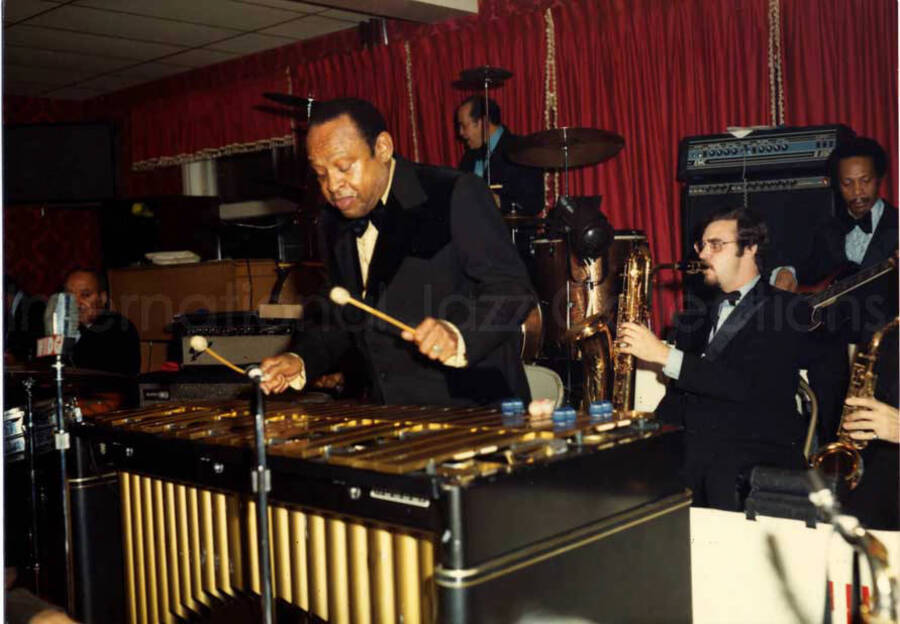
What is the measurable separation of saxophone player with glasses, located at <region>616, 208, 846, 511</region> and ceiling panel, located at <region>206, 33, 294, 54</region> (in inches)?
200

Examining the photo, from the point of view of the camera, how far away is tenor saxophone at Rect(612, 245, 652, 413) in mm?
4484

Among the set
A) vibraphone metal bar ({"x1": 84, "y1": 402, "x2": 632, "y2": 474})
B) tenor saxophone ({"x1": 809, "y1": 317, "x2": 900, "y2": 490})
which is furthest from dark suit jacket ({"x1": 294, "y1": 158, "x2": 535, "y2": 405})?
tenor saxophone ({"x1": 809, "y1": 317, "x2": 900, "y2": 490})

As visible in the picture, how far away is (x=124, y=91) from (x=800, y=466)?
7.99 meters

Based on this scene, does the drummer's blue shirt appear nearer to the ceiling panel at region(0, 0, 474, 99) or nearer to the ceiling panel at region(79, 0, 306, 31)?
the ceiling panel at region(0, 0, 474, 99)

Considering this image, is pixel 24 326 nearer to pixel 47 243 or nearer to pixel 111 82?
pixel 47 243

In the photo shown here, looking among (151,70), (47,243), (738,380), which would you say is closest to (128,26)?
(151,70)

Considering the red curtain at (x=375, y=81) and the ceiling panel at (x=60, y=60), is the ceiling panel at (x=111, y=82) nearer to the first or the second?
the ceiling panel at (x=60, y=60)

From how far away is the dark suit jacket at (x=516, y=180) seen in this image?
612cm

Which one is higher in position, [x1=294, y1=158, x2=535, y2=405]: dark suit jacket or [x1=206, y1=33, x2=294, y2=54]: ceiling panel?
[x1=206, y1=33, x2=294, y2=54]: ceiling panel

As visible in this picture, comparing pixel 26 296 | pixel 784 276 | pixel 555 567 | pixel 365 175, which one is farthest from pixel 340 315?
pixel 26 296

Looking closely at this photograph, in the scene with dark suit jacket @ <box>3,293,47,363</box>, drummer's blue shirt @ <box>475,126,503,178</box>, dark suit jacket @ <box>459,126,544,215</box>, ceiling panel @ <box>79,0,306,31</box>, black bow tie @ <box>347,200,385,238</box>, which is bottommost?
dark suit jacket @ <box>3,293,47,363</box>

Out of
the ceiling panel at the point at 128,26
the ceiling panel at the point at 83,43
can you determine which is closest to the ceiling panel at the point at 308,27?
the ceiling panel at the point at 128,26

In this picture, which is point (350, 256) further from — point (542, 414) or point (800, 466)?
point (800, 466)

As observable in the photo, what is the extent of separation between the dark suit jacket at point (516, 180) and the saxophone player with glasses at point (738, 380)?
262 centimetres
